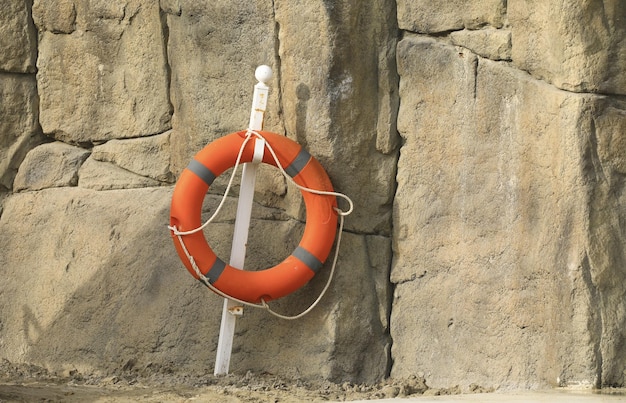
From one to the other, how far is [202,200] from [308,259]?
0.53 meters

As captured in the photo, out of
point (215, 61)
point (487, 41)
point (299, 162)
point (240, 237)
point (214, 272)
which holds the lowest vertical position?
point (214, 272)

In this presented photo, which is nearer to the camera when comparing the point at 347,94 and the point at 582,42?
the point at 582,42

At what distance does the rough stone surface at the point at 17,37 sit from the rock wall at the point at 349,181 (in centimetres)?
1

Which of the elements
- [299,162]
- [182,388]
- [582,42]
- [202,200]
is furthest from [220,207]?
[582,42]

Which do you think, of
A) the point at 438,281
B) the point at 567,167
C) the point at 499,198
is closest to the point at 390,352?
the point at 438,281

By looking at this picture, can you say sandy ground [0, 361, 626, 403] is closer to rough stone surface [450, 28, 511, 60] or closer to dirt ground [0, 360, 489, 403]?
dirt ground [0, 360, 489, 403]

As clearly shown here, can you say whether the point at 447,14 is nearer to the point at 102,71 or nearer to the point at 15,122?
the point at 102,71

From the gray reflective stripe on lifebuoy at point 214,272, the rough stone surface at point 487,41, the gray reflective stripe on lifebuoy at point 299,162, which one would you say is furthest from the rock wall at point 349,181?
the gray reflective stripe on lifebuoy at point 214,272

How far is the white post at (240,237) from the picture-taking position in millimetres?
5090

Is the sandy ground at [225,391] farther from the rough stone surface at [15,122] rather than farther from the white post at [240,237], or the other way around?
the rough stone surface at [15,122]

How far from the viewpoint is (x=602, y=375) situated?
462 centimetres

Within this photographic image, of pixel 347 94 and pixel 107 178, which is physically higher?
pixel 347 94

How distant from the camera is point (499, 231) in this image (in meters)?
4.91

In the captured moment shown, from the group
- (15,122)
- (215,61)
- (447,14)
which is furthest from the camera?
(15,122)
